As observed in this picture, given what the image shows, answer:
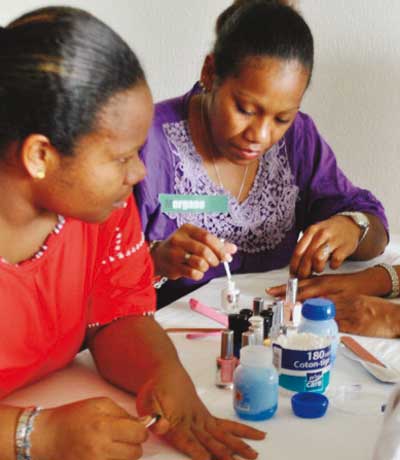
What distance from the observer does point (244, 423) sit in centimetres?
97

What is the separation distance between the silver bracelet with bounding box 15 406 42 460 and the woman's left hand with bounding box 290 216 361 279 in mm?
821

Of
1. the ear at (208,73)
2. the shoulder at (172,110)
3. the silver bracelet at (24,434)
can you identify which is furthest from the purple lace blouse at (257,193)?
the silver bracelet at (24,434)

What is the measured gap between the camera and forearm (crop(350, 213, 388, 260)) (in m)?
1.71

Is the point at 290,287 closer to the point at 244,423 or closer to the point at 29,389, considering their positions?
the point at 244,423

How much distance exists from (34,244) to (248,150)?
68cm

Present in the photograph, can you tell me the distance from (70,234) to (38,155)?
229 millimetres

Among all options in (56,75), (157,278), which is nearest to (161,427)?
(56,75)

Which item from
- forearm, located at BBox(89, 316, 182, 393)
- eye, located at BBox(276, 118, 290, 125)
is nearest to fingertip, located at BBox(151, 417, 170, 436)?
forearm, located at BBox(89, 316, 182, 393)

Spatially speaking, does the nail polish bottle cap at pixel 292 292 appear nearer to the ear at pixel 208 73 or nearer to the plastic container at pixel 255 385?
the plastic container at pixel 255 385

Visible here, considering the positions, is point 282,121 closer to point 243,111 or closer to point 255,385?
point 243,111

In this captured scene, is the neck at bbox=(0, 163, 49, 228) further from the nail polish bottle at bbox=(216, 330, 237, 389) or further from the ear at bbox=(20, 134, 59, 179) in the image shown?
the nail polish bottle at bbox=(216, 330, 237, 389)

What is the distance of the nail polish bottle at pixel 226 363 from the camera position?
105 cm

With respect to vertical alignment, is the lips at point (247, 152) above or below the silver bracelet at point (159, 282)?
above

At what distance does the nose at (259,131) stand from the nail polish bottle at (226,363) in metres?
0.58
